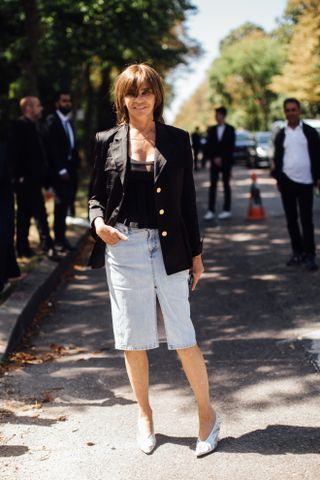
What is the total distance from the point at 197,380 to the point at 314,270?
5225mm

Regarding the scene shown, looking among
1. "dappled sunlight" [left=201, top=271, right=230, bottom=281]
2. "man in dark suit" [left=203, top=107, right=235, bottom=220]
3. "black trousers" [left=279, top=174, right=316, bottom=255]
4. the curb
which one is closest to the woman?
the curb

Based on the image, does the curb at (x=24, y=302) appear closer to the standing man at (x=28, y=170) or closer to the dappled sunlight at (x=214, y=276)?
the standing man at (x=28, y=170)

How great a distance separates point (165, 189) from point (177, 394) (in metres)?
1.71

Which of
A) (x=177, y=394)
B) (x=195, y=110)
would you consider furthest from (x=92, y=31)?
(x=195, y=110)

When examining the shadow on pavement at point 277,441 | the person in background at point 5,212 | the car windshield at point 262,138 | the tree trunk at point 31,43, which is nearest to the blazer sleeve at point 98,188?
the shadow on pavement at point 277,441

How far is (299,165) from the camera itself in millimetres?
9172

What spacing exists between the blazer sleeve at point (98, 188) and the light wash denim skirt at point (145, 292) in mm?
182

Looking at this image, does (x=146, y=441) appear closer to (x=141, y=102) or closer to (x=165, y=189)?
(x=165, y=189)

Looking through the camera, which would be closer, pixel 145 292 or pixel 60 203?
pixel 145 292

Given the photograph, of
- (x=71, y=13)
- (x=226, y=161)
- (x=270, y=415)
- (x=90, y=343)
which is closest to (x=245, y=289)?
(x=90, y=343)

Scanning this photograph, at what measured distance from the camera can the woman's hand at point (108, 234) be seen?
159 inches

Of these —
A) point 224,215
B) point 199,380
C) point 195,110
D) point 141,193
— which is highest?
point 195,110

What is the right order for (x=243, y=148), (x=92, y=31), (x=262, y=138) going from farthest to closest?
(x=243, y=148)
(x=262, y=138)
(x=92, y=31)

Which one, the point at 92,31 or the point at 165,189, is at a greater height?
the point at 92,31
